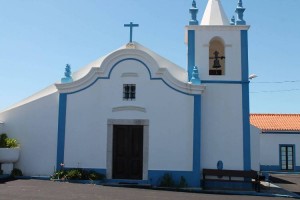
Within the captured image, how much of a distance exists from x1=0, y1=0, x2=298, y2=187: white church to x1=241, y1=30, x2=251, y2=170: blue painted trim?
0.04 meters

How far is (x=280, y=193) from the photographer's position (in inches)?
576

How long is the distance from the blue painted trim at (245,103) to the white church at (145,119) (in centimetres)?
4

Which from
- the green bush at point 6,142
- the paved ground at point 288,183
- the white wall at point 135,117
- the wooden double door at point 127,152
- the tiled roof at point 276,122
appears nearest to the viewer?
the white wall at point 135,117

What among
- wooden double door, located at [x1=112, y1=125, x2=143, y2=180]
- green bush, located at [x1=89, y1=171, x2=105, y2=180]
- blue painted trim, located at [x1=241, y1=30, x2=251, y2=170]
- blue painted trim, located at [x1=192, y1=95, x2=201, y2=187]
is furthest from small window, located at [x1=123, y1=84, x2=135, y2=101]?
blue painted trim, located at [x1=241, y1=30, x2=251, y2=170]

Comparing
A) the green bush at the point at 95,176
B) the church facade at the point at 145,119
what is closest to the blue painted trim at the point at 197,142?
the church facade at the point at 145,119

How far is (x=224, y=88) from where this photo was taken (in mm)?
16438

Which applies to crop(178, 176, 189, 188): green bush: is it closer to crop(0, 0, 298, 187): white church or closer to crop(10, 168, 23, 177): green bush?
crop(0, 0, 298, 187): white church

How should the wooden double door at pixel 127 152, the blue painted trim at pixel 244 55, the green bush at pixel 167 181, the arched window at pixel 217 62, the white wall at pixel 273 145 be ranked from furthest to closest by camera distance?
the white wall at pixel 273 145, the arched window at pixel 217 62, the blue painted trim at pixel 244 55, the wooden double door at pixel 127 152, the green bush at pixel 167 181

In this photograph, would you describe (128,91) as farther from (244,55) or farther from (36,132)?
(244,55)

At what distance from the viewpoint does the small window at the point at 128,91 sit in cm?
1609

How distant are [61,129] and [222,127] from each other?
634cm

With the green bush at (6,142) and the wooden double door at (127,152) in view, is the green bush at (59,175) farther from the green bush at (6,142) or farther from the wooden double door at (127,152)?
the green bush at (6,142)

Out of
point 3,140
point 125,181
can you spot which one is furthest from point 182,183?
point 3,140

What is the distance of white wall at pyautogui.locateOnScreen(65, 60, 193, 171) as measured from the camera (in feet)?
51.2
